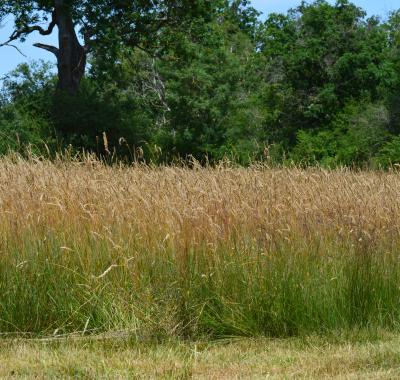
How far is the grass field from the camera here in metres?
6.30

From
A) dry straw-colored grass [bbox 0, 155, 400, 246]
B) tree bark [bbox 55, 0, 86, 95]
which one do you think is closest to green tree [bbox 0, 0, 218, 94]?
tree bark [bbox 55, 0, 86, 95]

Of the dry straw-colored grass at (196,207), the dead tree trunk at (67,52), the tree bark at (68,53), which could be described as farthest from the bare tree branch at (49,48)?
the dry straw-colored grass at (196,207)

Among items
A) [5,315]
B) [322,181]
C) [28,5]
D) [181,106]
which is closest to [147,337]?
[5,315]

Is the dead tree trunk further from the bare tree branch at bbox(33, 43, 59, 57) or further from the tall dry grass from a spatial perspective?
the tall dry grass

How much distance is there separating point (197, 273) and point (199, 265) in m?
0.09

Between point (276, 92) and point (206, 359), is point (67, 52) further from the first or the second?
point (206, 359)

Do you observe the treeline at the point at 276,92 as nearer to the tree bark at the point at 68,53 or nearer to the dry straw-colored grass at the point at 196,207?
the tree bark at the point at 68,53

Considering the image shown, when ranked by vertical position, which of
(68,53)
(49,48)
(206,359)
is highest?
(49,48)

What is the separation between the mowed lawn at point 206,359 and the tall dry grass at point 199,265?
0.25m

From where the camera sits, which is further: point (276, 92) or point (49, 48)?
point (276, 92)

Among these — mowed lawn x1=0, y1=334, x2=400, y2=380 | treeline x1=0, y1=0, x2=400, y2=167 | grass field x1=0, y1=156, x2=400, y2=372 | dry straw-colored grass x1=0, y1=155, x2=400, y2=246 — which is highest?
treeline x1=0, y1=0, x2=400, y2=167

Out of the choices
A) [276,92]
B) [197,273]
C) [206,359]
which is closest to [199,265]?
[197,273]

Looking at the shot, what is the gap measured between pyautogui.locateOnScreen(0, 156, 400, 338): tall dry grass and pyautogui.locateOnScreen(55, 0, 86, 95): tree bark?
2155 centimetres

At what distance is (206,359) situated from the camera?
18.7 ft
